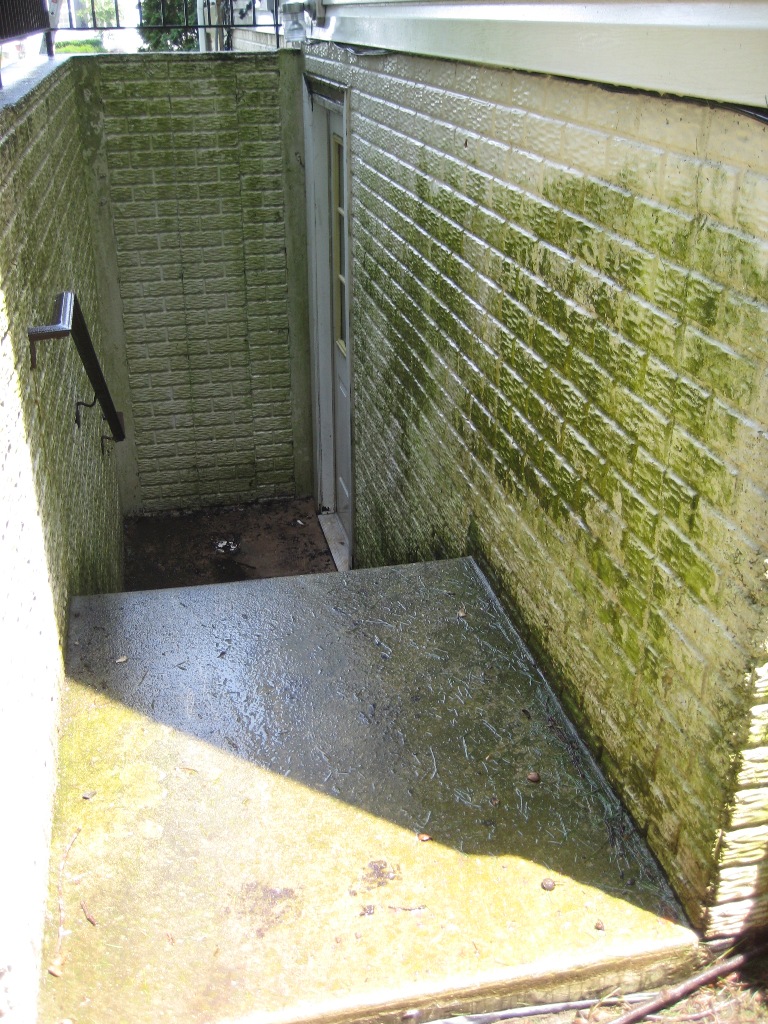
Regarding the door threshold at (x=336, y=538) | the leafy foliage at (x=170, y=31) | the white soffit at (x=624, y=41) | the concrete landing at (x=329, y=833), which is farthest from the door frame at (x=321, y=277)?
the leafy foliage at (x=170, y=31)

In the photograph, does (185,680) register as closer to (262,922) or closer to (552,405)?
(262,922)

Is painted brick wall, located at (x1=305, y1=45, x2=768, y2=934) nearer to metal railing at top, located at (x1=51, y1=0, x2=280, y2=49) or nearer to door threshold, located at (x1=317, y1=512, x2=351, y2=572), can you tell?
door threshold, located at (x1=317, y1=512, x2=351, y2=572)

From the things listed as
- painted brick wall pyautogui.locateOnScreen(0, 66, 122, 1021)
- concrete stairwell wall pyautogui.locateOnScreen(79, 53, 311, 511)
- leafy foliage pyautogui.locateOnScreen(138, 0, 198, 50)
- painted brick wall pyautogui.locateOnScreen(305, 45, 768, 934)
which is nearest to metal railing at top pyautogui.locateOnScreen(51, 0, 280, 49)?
concrete stairwell wall pyautogui.locateOnScreen(79, 53, 311, 511)

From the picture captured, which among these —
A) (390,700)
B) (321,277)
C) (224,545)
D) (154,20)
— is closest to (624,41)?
(390,700)

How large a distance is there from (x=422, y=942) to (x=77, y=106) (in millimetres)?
5171

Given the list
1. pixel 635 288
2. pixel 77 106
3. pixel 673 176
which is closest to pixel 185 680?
pixel 635 288

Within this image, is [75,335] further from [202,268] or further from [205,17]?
[205,17]

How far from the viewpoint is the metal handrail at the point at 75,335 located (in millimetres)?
2705

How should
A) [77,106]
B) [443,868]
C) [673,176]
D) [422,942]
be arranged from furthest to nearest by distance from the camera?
[77,106], [443,868], [422,942], [673,176]

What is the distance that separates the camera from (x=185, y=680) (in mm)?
2873

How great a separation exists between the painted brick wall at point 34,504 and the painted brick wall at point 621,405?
1.43 m

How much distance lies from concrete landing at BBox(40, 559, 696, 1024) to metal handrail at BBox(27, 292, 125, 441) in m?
0.98

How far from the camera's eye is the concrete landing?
197cm

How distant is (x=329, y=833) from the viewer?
2309mm
